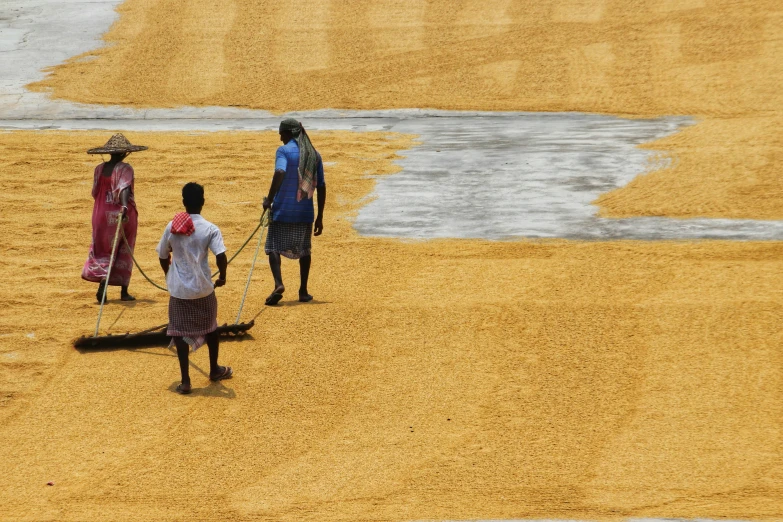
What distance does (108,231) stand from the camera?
34.4ft

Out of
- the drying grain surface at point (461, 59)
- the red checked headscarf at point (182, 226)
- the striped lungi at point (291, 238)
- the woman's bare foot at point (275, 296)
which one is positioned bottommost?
the woman's bare foot at point (275, 296)

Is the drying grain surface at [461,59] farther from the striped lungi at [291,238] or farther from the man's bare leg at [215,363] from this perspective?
the man's bare leg at [215,363]

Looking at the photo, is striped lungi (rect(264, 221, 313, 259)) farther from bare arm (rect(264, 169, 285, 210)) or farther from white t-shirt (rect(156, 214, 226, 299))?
white t-shirt (rect(156, 214, 226, 299))

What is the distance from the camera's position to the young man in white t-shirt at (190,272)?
26.5 feet

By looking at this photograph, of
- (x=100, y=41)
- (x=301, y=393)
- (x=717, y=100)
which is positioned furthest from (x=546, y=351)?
(x=100, y=41)

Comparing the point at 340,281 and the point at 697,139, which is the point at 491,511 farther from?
the point at 697,139

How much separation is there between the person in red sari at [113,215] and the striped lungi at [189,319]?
7.04 ft

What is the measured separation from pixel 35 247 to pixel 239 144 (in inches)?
235

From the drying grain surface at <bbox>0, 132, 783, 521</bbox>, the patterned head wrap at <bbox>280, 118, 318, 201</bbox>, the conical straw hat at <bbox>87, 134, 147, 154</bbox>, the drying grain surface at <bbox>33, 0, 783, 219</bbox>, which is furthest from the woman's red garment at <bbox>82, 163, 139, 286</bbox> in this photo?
the drying grain surface at <bbox>33, 0, 783, 219</bbox>

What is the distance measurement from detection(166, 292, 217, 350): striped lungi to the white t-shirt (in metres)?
0.07

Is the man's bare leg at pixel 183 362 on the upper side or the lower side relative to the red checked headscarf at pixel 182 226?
lower

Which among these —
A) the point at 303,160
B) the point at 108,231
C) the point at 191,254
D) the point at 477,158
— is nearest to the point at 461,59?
the point at 477,158

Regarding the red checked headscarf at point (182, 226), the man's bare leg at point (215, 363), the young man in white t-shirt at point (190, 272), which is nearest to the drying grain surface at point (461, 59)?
the man's bare leg at point (215, 363)

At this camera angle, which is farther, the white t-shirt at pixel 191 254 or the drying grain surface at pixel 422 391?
the white t-shirt at pixel 191 254
